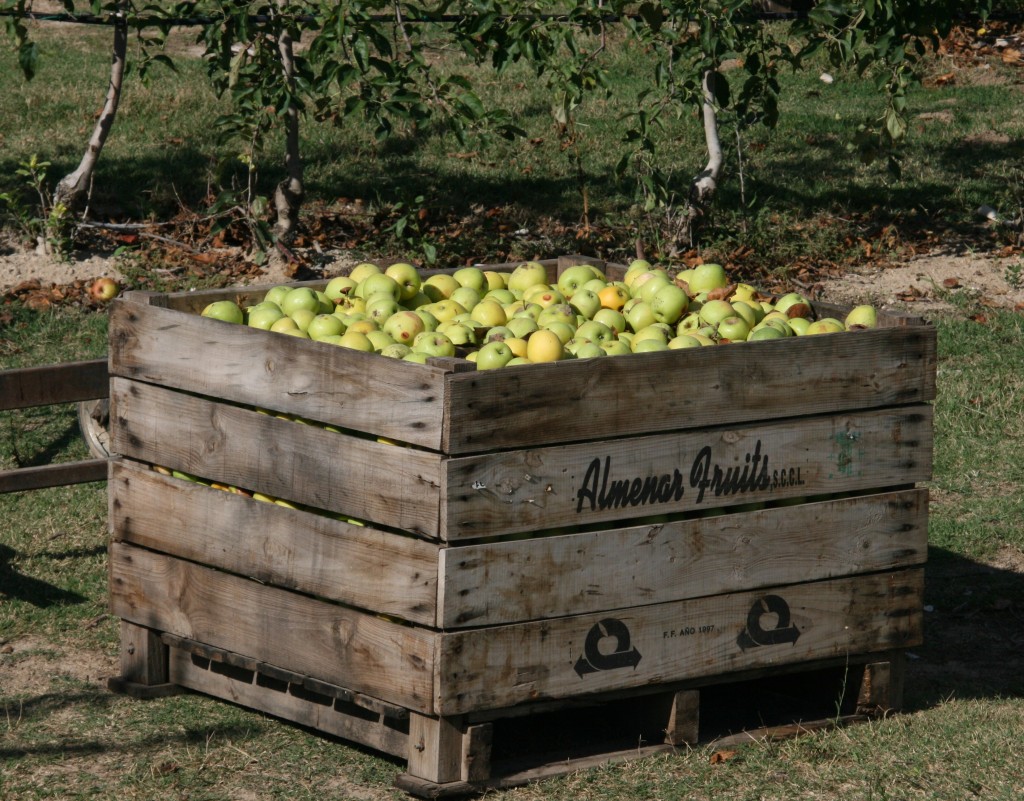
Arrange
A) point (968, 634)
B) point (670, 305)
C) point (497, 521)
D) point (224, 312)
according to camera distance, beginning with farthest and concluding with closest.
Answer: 1. point (968, 634)
2. point (670, 305)
3. point (224, 312)
4. point (497, 521)

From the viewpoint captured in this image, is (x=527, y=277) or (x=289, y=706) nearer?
(x=289, y=706)

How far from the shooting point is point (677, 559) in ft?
12.0

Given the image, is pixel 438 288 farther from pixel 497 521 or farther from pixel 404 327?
pixel 497 521

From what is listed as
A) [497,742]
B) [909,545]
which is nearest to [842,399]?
[909,545]

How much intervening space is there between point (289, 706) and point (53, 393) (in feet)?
5.31

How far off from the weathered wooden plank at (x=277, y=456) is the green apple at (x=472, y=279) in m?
1.12

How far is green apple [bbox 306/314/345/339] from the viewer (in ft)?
12.9

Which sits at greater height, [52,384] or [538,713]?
[52,384]

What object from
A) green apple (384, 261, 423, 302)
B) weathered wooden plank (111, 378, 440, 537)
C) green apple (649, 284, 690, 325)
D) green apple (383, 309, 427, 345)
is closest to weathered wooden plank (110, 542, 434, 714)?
weathered wooden plank (111, 378, 440, 537)

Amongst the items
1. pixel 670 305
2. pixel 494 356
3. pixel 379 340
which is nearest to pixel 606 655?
pixel 494 356

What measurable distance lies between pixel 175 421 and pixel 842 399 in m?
1.87

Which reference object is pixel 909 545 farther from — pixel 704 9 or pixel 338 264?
pixel 338 264

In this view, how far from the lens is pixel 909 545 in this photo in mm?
3957

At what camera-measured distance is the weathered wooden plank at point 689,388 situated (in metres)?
3.37
